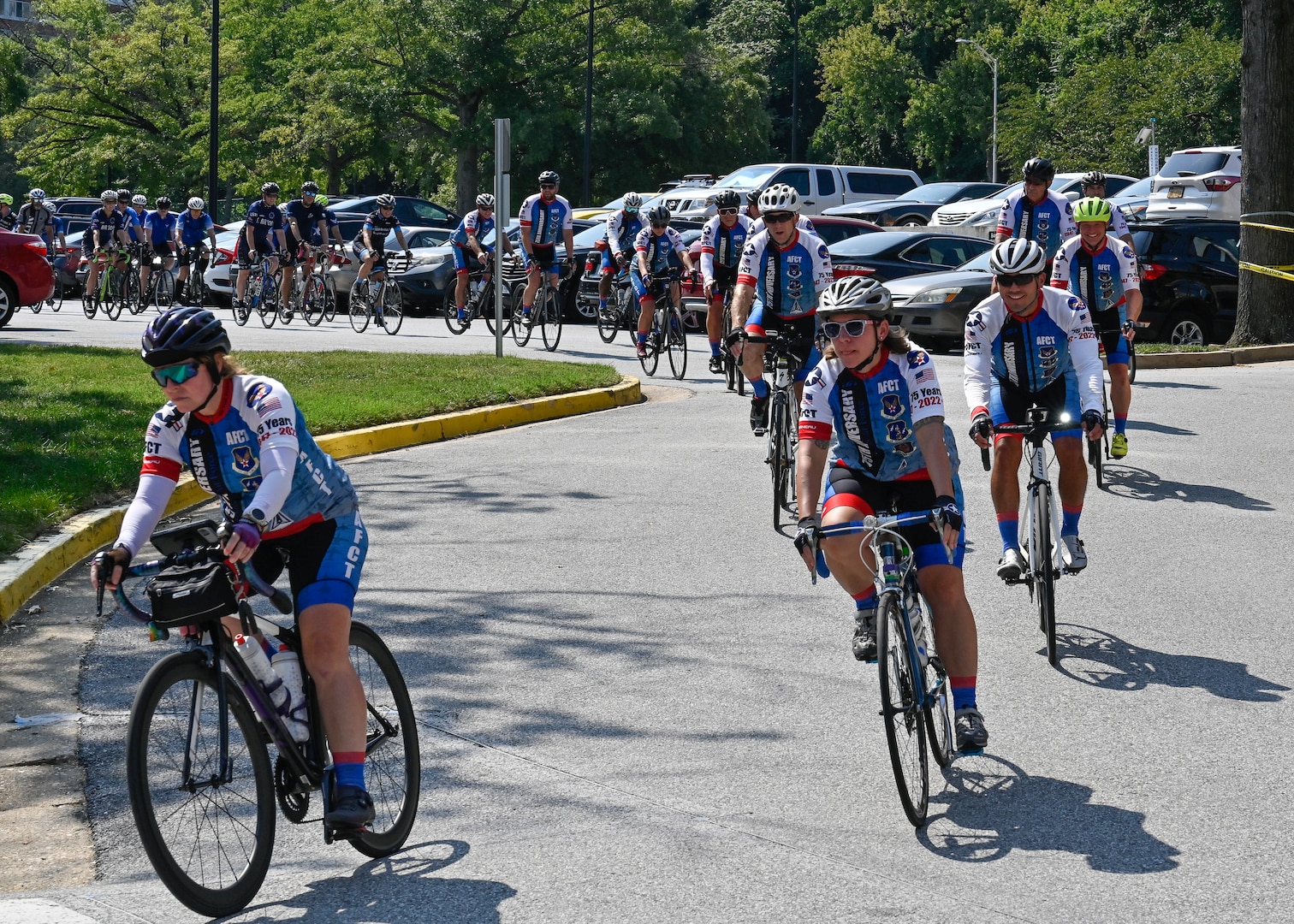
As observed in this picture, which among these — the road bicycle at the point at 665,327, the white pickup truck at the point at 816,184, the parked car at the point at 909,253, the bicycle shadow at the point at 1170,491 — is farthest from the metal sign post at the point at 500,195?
the white pickup truck at the point at 816,184

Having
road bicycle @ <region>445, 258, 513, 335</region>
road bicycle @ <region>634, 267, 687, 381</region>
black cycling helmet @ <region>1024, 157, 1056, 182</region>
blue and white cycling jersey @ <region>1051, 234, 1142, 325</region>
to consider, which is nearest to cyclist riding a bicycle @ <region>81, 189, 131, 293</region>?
road bicycle @ <region>445, 258, 513, 335</region>

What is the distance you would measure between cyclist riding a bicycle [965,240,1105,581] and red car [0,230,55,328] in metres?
17.7

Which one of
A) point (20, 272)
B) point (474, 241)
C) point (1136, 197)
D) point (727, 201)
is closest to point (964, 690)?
point (727, 201)

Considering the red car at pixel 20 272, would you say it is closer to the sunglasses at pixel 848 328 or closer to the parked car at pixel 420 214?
the parked car at pixel 420 214

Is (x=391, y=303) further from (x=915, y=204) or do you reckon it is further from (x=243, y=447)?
(x=243, y=447)

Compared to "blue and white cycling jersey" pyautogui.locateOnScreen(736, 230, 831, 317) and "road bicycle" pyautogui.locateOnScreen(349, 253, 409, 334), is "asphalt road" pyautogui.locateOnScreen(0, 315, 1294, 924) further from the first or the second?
"road bicycle" pyautogui.locateOnScreen(349, 253, 409, 334)

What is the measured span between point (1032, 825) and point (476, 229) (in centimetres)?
1753

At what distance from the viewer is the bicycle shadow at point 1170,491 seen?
10.8 m

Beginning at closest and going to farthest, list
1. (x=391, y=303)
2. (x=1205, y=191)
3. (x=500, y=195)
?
(x=500, y=195) → (x=391, y=303) → (x=1205, y=191)

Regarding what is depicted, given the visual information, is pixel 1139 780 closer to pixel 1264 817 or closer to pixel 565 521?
pixel 1264 817

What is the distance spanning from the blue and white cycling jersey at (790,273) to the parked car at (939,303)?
356 inches

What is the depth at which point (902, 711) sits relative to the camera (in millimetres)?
5215

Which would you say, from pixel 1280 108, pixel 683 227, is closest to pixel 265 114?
pixel 683 227

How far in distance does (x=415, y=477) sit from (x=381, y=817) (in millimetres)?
6821
